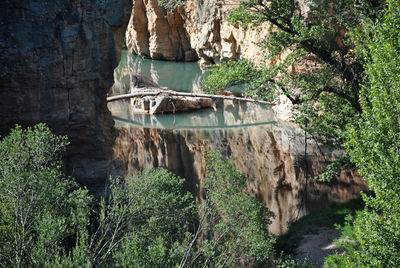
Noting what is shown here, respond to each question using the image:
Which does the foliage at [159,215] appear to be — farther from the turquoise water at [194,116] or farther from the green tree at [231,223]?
the turquoise water at [194,116]

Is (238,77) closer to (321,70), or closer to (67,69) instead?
(321,70)

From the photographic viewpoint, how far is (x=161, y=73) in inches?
1439

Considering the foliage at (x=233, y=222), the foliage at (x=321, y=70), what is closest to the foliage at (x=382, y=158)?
the foliage at (x=233, y=222)

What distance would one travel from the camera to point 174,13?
127 ft

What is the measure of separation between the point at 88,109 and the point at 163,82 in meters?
20.7

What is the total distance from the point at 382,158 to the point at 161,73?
99.6ft

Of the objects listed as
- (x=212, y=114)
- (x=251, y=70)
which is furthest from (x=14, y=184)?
(x=212, y=114)

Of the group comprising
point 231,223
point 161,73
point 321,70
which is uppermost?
point 161,73

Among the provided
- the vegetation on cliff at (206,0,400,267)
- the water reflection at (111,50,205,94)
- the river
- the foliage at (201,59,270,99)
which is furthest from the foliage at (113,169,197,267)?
the water reflection at (111,50,205,94)

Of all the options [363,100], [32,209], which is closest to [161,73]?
[363,100]

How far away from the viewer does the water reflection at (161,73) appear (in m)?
31.6

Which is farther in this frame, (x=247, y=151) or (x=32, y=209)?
(x=247, y=151)

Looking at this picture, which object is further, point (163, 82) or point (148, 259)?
point (163, 82)

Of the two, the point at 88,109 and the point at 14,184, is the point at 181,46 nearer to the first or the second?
the point at 88,109
